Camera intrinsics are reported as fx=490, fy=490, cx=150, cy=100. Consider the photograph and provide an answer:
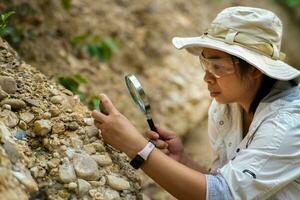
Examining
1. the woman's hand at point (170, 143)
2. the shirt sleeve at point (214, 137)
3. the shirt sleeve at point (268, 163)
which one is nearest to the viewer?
the shirt sleeve at point (268, 163)

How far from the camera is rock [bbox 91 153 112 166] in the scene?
6.74 feet

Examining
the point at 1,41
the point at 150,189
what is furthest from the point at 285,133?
the point at 150,189

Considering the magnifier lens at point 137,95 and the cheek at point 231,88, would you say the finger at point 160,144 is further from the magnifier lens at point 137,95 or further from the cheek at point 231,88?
the cheek at point 231,88

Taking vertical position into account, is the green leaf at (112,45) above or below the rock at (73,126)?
below

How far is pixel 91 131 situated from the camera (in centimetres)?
216

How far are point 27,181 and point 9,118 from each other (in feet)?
1.20

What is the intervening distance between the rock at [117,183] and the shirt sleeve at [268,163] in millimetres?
413

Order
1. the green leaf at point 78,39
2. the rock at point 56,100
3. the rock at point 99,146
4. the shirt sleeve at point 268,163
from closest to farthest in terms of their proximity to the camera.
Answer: the shirt sleeve at point 268,163, the rock at point 99,146, the rock at point 56,100, the green leaf at point 78,39

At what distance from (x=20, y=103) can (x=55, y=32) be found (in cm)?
197

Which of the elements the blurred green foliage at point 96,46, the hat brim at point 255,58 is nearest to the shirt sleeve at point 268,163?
the hat brim at point 255,58

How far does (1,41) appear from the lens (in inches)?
95.6

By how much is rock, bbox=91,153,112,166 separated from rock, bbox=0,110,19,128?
1.14 feet

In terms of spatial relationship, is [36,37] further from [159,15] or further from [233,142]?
[233,142]

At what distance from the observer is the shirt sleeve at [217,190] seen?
6.18 feet
